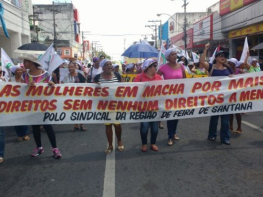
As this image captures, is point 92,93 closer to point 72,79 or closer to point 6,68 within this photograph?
point 72,79

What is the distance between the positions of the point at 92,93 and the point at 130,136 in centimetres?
166

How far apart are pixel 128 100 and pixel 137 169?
4.14ft

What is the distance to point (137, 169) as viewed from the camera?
406 cm

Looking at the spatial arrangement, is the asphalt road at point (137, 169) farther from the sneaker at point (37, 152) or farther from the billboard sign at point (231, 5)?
the billboard sign at point (231, 5)

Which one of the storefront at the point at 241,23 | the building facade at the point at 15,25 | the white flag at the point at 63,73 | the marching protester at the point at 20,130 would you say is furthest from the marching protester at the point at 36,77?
the storefront at the point at 241,23

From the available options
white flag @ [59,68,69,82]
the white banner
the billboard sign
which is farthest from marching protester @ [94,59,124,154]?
the billboard sign

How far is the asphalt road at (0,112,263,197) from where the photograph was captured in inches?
134

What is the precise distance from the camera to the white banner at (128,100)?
14.9 ft

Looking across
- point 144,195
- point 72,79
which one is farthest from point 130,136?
point 144,195

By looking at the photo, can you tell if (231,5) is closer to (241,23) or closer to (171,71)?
(241,23)

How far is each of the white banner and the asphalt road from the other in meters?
0.64

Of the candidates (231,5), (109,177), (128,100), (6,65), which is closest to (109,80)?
(128,100)

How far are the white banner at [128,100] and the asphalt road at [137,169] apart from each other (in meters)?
0.64

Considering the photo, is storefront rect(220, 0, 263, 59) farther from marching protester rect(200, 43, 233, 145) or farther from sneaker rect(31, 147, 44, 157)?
sneaker rect(31, 147, 44, 157)
